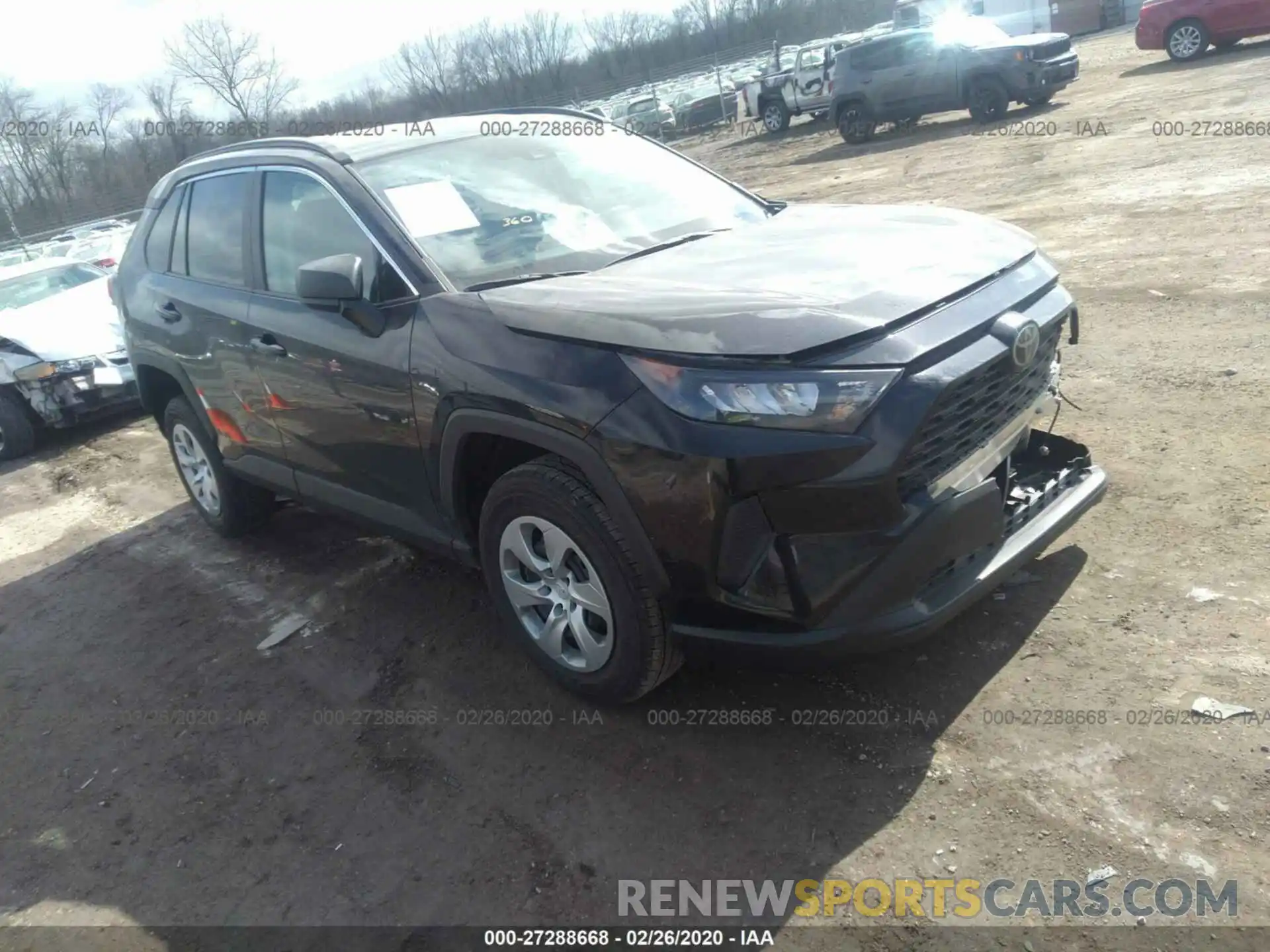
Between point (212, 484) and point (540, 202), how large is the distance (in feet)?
9.26

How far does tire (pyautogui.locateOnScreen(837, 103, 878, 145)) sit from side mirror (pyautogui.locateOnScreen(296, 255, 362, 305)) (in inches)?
695

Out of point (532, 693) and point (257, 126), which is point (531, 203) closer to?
point (532, 693)

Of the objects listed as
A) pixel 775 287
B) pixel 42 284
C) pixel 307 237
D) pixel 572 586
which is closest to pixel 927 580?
pixel 775 287

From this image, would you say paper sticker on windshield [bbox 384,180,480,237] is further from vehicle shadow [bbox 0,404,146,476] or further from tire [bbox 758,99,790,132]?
tire [bbox 758,99,790,132]

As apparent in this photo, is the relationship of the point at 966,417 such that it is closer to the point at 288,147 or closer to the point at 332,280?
the point at 332,280

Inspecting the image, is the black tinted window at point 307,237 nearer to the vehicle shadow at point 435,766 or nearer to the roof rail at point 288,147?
the roof rail at point 288,147

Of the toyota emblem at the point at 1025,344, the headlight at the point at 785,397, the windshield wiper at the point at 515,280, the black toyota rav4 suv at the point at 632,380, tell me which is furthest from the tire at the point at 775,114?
the headlight at the point at 785,397

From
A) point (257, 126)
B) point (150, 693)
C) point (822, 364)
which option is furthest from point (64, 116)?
point (822, 364)

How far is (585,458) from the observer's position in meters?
2.90

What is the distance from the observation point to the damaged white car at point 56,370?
27.4 ft

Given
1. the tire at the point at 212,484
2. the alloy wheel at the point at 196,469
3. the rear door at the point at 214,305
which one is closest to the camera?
the rear door at the point at 214,305

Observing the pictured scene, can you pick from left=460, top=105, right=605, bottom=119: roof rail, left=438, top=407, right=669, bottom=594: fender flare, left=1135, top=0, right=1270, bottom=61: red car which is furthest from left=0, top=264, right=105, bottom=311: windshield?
left=1135, top=0, right=1270, bottom=61: red car

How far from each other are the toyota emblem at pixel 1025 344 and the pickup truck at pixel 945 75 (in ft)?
52.6

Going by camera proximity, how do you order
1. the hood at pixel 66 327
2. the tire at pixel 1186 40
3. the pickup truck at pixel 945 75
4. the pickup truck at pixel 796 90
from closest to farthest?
the hood at pixel 66 327 → the pickup truck at pixel 945 75 → the tire at pixel 1186 40 → the pickup truck at pixel 796 90
